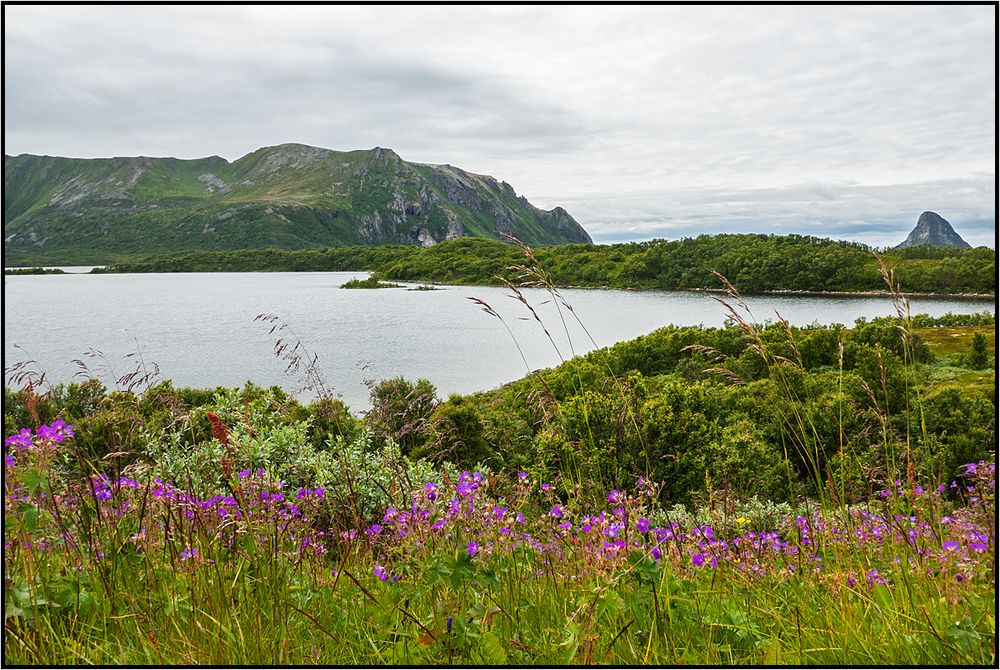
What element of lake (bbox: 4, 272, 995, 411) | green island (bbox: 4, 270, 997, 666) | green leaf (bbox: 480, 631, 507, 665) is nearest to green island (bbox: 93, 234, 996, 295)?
green island (bbox: 4, 270, 997, 666)

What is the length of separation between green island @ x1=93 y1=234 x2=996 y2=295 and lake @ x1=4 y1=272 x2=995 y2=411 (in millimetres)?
2286

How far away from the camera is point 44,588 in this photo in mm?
2010

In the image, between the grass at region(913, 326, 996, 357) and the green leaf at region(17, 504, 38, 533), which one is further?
the grass at region(913, 326, 996, 357)

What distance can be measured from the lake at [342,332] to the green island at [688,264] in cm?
229

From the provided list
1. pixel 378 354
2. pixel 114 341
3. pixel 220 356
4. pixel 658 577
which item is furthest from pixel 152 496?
pixel 114 341

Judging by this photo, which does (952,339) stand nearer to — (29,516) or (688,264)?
(688,264)

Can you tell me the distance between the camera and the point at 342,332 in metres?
34.0

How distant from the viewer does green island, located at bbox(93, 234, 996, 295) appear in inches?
1137

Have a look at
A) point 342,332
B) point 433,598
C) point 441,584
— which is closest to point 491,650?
point 433,598

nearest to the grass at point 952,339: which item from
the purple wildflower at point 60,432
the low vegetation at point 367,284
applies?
the purple wildflower at point 60,432

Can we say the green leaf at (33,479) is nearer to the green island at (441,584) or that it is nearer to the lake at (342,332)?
the green island at (441,584)

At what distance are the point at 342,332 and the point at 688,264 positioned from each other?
22.9m

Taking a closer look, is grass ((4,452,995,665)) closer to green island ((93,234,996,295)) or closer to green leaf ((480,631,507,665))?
green leaf ((480,631,507,665))

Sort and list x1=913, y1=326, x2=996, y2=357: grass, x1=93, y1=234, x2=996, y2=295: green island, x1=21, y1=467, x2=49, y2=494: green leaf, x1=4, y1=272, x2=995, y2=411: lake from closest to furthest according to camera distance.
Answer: x1=21, y1=467, x2=49, y2=494: green leaf, x1=4, y1=272, x2=995, y2=411: lake, x1=913, y1=326, x2=996, y2=357: grass, x1=93, y1=234, x2=996, y2=295: green island
